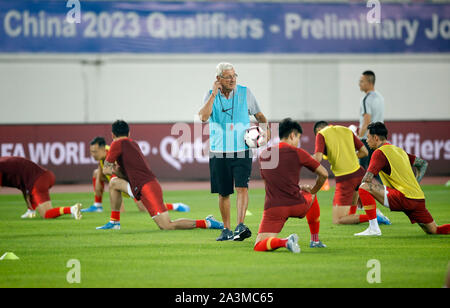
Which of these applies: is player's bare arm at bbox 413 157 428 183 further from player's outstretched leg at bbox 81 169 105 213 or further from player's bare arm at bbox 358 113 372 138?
player's outstretched leg at bbox 81 169 105 213

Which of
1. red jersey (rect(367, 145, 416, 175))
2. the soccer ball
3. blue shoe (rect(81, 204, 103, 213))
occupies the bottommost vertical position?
blue shoe (rect(81, 204, 103, 213))

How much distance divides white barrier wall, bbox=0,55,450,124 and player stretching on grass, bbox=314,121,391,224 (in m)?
15.8

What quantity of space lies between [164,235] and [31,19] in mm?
16489

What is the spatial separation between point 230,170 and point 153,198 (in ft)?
5.06

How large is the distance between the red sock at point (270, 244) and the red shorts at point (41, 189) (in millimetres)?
5166

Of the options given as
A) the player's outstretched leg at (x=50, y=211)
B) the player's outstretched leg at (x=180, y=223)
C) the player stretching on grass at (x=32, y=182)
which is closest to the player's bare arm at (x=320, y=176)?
the player's outstretched leg at (x=180, y=223)

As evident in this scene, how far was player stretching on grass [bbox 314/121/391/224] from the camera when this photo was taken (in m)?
12.2

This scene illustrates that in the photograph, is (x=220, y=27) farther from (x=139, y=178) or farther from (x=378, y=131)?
(x=378, y=131)

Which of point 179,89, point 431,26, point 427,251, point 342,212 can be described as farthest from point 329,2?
point 427,251

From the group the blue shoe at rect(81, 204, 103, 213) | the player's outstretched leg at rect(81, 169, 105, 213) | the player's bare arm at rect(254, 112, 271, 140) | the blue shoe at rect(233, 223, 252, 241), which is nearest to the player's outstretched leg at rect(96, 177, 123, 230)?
the blue shoe at rect(233, 223, 252, 241)

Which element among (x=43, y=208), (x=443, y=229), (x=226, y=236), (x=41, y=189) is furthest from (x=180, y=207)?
(x=443, y=229)

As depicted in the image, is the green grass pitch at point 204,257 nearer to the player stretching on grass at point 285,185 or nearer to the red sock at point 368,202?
the player stretching on grass at point 285,185
